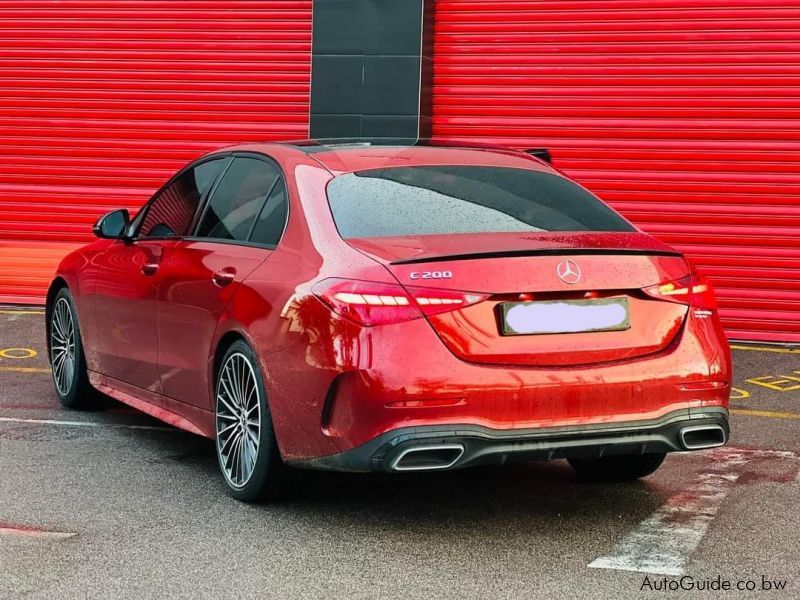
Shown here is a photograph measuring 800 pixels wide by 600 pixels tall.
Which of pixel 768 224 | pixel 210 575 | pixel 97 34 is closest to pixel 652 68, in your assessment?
pixel 768 224

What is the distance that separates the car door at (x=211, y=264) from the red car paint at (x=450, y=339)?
0.14 feet

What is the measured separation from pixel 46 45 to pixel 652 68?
21.5ft

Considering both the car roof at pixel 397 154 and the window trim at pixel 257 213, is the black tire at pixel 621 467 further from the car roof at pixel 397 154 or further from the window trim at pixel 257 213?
the window trim at pixel 257 213

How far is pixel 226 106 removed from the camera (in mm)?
13859

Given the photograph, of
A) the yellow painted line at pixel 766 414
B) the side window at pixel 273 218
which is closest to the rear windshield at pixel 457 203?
the side window at pixel 273 218

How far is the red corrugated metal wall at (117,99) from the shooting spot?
45.0ft

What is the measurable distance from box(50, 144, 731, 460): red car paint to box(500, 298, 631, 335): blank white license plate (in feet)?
A: 0.10

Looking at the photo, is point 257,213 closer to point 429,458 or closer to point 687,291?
point 429,458

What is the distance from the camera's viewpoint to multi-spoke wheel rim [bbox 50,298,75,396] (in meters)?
8.17

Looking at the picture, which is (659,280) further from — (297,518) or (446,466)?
(297,518)

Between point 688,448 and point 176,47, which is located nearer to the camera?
point 688,448

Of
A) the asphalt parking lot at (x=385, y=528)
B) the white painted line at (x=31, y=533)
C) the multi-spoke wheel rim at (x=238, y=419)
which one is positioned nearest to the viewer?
the asphalt parking lot at (x=385, y=528)

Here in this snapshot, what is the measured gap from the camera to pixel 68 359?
26.9 feet

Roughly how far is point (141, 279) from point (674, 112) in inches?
267
